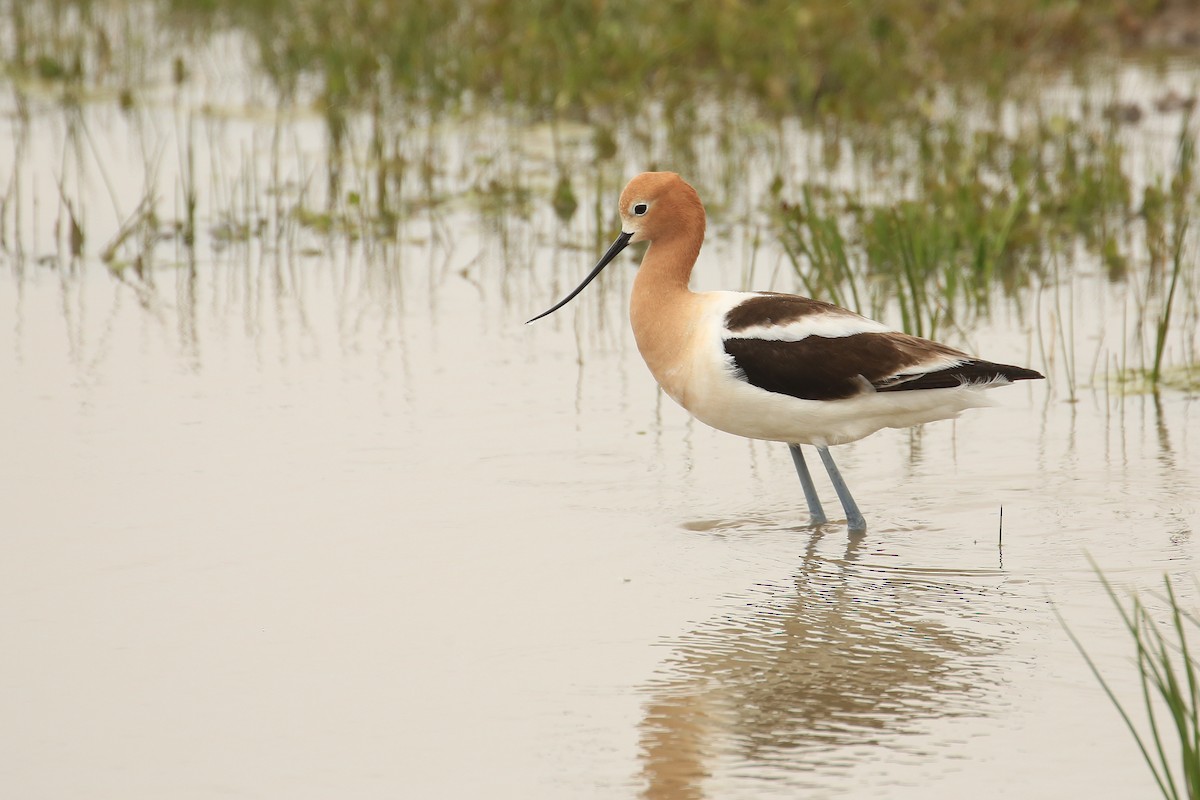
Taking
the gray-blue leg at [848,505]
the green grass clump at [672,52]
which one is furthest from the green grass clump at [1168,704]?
the green grass clump at [672,52]

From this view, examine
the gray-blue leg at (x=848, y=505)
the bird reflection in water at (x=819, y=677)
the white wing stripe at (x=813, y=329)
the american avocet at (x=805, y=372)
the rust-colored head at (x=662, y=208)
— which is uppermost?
the rust-colored head at (x=662, y=208)

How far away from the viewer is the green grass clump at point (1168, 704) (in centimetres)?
288

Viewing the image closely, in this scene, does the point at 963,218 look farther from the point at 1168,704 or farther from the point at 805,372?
the point at 1168,704

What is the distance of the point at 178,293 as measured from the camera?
324 inches

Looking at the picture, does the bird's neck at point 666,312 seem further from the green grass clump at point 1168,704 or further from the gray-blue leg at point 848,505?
the green grass clump at point 1168,704

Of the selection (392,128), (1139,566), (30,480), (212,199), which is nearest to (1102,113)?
(392,128)

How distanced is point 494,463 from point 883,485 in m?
1.29

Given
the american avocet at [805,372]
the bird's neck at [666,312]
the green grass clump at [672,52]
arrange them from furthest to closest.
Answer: the green grass clump at [672,52] < the bird's neck at [666,312] < the american avocet at [805,372]

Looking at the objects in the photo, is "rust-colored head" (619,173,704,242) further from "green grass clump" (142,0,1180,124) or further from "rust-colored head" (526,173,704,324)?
"green grass clump" (142,0,1180,124)

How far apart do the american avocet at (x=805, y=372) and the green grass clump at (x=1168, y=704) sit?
102 centimetres

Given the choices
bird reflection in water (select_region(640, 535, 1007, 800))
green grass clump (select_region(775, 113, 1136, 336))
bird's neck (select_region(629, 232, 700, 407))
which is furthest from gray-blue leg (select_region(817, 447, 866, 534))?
green grass clump (select_region(775, 113, 1136, 336))

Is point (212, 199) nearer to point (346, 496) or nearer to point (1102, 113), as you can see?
point (346, 496)

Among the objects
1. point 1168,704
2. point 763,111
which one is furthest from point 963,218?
point 1168,704

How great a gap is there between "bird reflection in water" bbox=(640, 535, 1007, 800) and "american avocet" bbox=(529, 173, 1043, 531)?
20.8 inches
